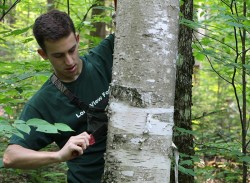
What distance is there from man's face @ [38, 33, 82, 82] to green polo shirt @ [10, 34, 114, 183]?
0.09m

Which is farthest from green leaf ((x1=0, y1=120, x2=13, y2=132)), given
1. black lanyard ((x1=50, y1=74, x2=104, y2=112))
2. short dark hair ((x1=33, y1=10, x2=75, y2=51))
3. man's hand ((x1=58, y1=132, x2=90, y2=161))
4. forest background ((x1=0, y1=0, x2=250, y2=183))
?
short dark hair ((x1=33, y1=10, x2=75, y2=51))

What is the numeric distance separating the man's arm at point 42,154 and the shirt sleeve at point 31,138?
0.12 ft

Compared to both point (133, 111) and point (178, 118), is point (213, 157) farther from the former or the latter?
point (133, 111)

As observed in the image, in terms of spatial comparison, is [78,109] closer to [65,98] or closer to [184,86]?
[65,98]

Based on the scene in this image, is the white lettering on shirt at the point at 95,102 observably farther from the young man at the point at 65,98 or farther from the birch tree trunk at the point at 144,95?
the birch tree trunk at the point at 144,95

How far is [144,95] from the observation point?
1445mm

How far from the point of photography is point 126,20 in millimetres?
1502

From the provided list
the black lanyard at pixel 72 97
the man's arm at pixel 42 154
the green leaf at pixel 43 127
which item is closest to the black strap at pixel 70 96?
the black lanyard at pixel 72 97

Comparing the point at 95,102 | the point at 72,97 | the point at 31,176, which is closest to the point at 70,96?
the point at 72,97

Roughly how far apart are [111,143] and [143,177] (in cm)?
21

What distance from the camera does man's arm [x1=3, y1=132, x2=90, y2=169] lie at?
1605 mm

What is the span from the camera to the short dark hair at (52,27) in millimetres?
2080

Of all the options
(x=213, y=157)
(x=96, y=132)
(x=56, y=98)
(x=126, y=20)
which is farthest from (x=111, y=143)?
(x=213, y=157)

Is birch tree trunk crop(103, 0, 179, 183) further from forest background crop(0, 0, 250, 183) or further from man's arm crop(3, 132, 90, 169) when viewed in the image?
forest background crop(0, 0, 250, 183)
